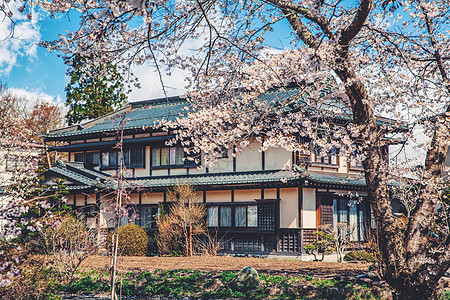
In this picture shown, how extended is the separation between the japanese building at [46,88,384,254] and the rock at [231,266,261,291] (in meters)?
7.57

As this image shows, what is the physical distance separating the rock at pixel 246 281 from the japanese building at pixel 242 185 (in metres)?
7.57

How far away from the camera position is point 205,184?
21734 mm

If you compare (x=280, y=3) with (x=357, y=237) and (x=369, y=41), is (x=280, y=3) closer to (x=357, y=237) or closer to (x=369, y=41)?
(x=369, y=41)

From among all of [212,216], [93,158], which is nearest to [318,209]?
[212,216]

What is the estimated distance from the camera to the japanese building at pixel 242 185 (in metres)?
20.7

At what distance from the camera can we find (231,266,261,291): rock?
1082cm

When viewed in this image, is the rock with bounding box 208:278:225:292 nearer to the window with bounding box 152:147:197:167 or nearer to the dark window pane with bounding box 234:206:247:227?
the dark window pane with bounding box 234:206:247:227

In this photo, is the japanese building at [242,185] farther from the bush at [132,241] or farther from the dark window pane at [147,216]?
the bush at [132,241]

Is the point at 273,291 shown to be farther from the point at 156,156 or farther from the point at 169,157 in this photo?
the point at 156,156

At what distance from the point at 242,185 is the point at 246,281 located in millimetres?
10542

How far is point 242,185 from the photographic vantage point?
21.4m

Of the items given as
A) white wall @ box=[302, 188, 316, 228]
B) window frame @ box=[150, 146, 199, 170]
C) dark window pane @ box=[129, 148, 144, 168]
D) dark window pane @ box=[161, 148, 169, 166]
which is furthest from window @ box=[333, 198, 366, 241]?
dark window pane @ box=[129, 148, 144, 168]

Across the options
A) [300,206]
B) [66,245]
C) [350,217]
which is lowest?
[66,245]

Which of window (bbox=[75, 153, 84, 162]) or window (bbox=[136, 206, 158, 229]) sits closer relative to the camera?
window (bbox=[136, 206, 158, 229])
